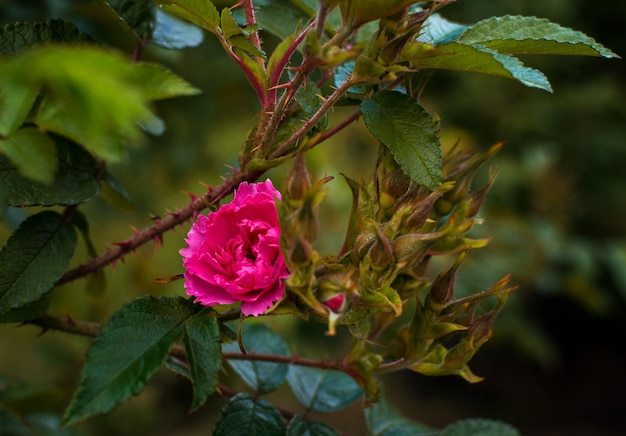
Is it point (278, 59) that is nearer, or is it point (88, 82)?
point (88, 82)

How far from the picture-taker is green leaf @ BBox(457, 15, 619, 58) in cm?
52

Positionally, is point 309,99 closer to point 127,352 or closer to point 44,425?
point 127,352

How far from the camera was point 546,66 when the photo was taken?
294 centimetres

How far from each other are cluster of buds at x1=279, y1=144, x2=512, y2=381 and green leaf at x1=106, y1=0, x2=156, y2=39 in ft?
1.00

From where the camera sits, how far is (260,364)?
74cm

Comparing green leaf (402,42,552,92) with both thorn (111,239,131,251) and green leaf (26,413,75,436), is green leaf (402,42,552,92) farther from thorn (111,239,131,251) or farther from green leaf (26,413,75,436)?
green leaf (26,413,75,436)

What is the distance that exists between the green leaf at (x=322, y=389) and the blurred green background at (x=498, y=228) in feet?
1.18

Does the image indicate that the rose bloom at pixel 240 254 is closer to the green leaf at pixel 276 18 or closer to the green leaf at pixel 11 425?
the green leaf at pixel 276 18

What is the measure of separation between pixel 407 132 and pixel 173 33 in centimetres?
35

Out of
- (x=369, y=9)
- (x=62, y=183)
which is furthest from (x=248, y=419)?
(x=369, y=9)

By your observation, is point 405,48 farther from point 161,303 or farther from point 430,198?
point 161,303

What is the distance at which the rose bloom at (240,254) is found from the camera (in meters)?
0.49

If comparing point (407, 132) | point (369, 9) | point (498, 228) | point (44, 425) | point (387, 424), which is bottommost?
point (498, 228)

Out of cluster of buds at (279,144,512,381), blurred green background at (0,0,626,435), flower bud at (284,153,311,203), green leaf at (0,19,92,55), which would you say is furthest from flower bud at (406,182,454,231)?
blurred green background at (0,0,626,435)
